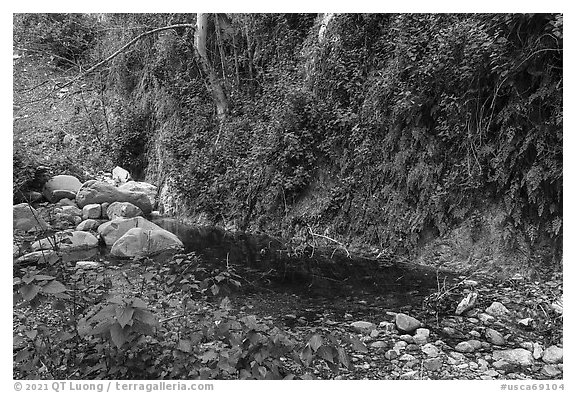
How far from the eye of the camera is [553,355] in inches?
134

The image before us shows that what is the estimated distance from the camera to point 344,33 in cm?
873

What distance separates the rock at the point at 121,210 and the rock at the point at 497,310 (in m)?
8.67

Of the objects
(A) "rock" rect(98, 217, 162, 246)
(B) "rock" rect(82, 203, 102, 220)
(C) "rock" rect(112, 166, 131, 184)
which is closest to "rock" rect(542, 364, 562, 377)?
(A) "rock" rect(98, 217, 162, 246)

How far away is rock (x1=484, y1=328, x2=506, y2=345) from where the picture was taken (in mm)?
3756

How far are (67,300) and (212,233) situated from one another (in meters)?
6.90

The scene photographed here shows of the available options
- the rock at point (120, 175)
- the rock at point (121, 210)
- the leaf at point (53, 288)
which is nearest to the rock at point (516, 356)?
the leaf at point (53, 288)

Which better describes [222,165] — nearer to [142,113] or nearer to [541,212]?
[142,113]

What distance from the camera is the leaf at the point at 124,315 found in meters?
1.99

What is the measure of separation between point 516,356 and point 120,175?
13373 mm

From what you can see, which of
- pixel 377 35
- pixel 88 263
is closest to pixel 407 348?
pixel 88 263

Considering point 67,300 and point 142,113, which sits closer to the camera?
point 67,300

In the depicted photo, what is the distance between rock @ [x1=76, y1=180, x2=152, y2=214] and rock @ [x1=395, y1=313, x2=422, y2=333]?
9174 mm

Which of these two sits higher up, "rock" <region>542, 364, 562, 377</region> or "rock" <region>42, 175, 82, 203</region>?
"rock" <region>42, 175, 82, 203</region>

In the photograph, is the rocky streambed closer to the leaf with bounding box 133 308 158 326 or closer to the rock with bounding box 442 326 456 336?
the rock with bounding box 442 326 456 336
